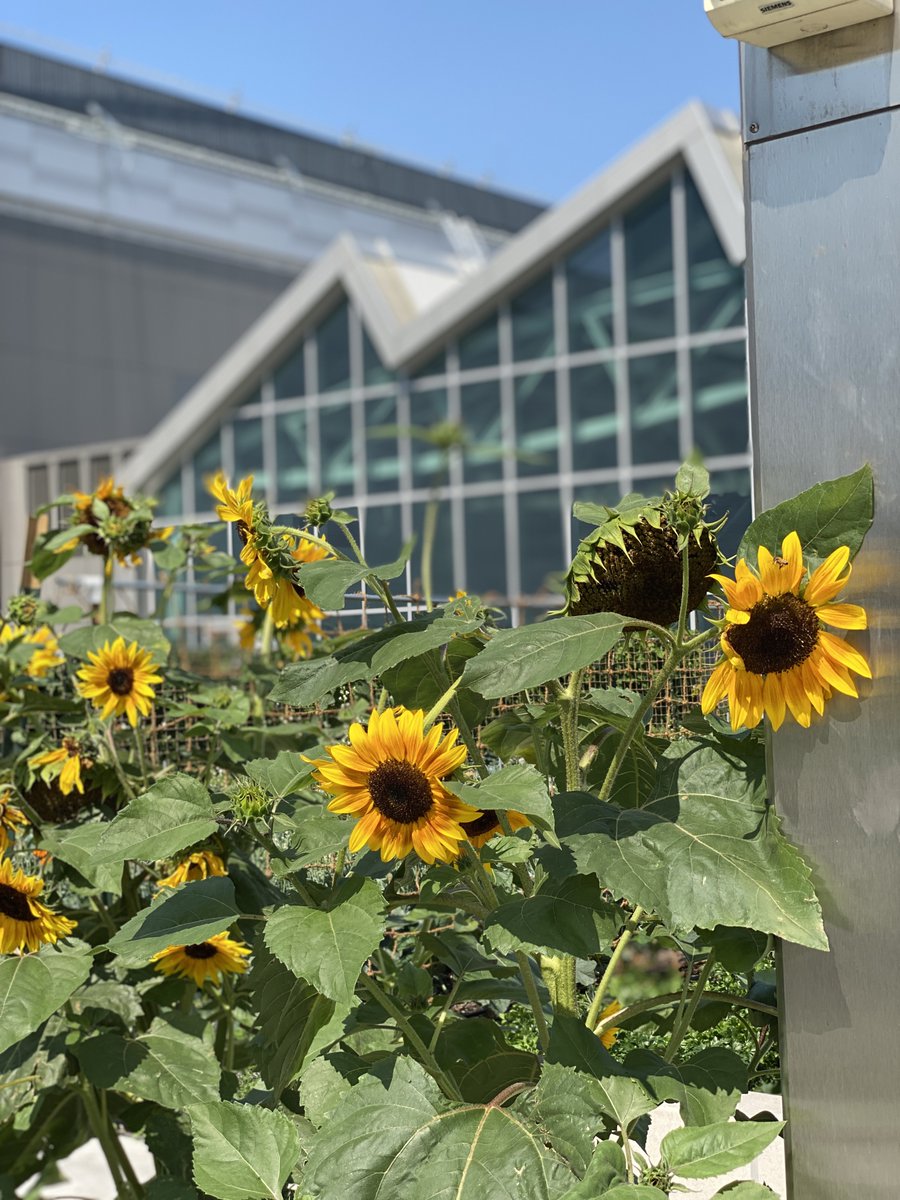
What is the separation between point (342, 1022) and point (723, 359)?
1326 cm

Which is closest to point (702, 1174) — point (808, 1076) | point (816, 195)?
point (808, 1076)

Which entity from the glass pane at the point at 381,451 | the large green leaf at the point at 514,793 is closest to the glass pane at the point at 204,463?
the glass pane at the point at 381,451

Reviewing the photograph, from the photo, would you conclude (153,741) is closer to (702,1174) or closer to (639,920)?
(639,920)

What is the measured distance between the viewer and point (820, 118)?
143cm

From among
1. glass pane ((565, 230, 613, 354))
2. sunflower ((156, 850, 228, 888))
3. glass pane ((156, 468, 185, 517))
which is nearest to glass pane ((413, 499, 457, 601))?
glass pane ((565, 230, 613, 354))

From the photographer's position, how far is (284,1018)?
5.03 ft

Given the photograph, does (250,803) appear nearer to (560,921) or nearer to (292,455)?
(560,921)

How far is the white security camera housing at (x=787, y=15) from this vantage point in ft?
4.52

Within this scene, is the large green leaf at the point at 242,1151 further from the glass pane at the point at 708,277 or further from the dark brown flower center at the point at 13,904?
the glass pane at the point at 708,277

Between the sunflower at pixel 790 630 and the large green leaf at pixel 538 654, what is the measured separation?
4.2 inches

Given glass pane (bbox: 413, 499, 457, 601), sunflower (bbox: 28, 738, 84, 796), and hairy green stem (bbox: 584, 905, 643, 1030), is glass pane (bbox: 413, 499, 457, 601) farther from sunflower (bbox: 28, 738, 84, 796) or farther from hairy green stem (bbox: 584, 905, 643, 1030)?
hairy green stem (bbox: 584, 905, 643, 1030)

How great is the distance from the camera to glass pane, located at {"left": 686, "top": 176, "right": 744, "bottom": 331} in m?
14.2

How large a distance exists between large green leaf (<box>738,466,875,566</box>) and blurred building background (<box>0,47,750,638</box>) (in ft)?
35.4

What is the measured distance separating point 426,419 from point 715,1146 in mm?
14817
